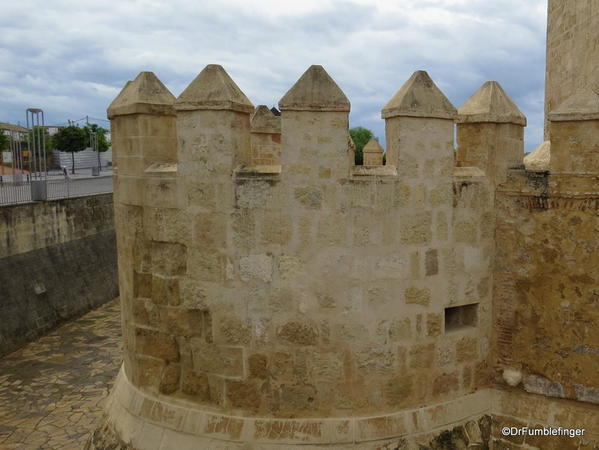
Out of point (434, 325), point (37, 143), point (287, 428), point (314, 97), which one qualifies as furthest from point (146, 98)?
point (37, 143)

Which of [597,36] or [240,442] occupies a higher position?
[597,36]

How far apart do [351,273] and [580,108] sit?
2687 mm

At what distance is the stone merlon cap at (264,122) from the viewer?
8602 millimetres

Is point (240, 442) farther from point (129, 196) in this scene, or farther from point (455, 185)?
point (455, 185)

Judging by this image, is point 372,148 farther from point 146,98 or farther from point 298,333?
point 298,333

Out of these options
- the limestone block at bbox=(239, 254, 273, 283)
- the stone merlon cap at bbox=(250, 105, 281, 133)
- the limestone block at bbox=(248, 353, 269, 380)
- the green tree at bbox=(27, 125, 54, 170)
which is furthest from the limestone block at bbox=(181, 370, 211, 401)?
the green tree at bbox=(27, 125, 54, 170)

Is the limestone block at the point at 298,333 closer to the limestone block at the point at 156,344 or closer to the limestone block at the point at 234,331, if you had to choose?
the limestone block at the point at 234,331

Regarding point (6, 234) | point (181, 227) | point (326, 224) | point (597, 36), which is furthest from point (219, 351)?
point (6, 234)

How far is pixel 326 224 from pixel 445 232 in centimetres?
119

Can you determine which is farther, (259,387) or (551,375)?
(551,375)

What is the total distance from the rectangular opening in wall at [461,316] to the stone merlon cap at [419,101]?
1936 millimetres

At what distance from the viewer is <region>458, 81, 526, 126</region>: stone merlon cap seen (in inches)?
211

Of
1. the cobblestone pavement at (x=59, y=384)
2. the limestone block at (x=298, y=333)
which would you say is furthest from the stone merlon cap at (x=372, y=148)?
the limestone block at (x=298, y=333)

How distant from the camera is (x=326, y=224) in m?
4.82
